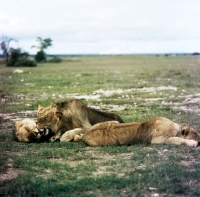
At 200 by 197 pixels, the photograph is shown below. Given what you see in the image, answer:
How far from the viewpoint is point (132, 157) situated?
773cm

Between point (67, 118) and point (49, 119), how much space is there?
1.56 ft

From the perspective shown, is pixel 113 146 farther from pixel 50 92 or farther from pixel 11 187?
pixel 50 92

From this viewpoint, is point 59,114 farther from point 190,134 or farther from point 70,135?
point 190,134

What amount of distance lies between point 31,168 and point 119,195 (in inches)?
83.8

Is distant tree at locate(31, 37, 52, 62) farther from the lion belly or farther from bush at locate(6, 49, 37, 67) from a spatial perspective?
the lion belly

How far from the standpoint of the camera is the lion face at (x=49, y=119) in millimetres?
9422

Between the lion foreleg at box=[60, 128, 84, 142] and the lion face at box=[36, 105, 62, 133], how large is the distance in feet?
0.94

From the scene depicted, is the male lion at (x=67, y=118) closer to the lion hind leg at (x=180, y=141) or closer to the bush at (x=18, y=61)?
the lion hind leg at (x=180, y=141)

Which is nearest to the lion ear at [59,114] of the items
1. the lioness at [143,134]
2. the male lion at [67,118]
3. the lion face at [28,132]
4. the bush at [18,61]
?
the male lion at [67,118]

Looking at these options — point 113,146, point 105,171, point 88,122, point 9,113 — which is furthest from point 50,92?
point 105,171

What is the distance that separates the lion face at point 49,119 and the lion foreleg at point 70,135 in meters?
0.29

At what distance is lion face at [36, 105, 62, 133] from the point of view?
30.9ft

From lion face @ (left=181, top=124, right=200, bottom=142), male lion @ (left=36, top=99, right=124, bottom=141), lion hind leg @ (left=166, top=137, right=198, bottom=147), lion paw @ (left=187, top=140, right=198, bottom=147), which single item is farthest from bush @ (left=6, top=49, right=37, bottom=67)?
lion paw @ (left=187, top=140, right=198, bottom=147)

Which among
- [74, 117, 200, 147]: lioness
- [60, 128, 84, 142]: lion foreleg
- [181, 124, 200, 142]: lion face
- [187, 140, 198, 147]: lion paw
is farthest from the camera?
[60, 128, 84, 142]: lion foreleg
